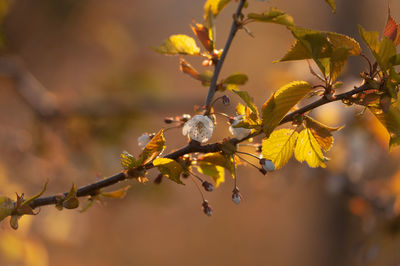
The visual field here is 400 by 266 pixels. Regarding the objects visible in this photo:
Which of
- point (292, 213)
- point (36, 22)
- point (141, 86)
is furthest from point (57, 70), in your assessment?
point (292, 213)

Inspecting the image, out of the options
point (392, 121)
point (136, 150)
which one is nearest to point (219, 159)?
point (392, 121)

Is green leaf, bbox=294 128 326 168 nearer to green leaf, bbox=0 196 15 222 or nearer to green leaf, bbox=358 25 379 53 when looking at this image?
green leaf, bbox=358 25 379 53

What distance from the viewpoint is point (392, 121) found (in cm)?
28

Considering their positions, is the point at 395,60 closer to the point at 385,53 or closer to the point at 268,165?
the point at 385,53

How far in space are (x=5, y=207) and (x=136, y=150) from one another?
257 centimetres

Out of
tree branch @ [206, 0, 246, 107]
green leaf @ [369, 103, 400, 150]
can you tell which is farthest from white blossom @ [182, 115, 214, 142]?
green leaf @ [369, 103, 400, 150]

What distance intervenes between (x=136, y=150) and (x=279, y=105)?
2.64 meters

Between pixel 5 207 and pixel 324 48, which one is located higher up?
pixel 324 48

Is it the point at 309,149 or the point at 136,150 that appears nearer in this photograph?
the point at 309,149

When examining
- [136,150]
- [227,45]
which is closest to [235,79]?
[227,45]

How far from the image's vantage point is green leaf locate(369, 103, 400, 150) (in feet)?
0.90

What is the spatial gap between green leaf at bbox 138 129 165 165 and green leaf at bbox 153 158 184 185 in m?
0.01

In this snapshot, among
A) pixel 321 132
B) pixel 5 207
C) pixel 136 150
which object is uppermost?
pixel 321 132

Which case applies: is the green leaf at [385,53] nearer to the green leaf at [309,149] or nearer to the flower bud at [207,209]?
the green leaf at [309,149]
